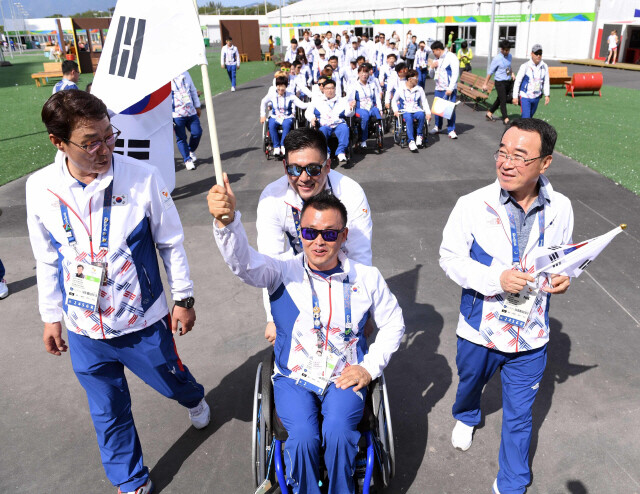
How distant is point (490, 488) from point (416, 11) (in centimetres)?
4337

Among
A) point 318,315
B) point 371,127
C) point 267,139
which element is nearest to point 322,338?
point 318,315

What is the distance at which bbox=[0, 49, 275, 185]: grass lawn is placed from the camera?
10.8m

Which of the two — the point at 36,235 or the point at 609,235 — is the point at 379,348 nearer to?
the point at 609,235

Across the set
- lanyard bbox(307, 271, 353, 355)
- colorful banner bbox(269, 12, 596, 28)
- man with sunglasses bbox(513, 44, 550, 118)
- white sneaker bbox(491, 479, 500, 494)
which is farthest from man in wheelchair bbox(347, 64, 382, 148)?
colorful banner bbox(269, 12, 596, 28)

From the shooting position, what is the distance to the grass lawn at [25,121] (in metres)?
10.8

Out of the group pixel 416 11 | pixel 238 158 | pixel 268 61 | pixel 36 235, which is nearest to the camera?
pixel 36 235

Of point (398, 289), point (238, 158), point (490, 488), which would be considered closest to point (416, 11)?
point (238, 158)

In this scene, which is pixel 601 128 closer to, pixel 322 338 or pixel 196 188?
pixel 196 188

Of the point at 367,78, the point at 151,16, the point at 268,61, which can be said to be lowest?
the point at 268,61

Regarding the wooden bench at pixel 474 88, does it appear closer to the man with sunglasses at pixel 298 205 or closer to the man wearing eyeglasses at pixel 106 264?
the man with sunglasses at pixel 298 205

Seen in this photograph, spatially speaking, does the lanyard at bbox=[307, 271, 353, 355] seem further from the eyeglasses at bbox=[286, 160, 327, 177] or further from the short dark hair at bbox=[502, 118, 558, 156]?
the short dark hair at bbox=[502, 118, 558, 156]

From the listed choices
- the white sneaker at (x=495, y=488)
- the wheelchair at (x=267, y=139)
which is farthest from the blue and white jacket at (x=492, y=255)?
the wheelchair at (x=267, y=139)

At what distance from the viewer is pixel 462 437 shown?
329 cm

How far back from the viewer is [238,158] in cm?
1084
